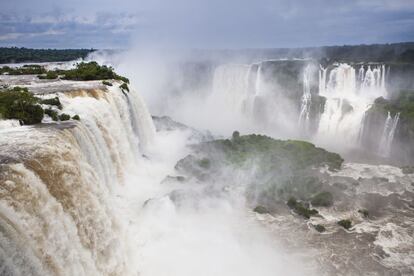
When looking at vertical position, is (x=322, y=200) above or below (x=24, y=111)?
below

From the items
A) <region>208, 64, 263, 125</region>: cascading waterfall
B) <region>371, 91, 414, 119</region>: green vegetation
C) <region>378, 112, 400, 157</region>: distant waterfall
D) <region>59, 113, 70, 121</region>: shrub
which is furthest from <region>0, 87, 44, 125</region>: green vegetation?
<region>208, 64, 263, 125</region>: cascading waterfall

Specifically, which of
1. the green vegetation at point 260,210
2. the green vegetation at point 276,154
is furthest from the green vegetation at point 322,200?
the green vegetation at point 276,154

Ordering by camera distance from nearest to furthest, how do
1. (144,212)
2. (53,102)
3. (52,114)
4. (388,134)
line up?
(52,114), (53,102), (144,212), (388,134)

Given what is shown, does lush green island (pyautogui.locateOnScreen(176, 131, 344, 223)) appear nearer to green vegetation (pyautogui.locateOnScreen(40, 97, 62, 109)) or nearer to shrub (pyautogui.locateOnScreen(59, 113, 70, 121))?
green vegetation (pyautogui.locateOnScreen(40, 97, 62, 109))

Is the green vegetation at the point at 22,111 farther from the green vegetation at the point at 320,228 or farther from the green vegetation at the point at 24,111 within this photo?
the green vegetation at the point at 320,228

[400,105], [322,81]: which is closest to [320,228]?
[400,105]

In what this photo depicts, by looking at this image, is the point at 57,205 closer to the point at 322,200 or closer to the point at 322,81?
the point at 322,200
